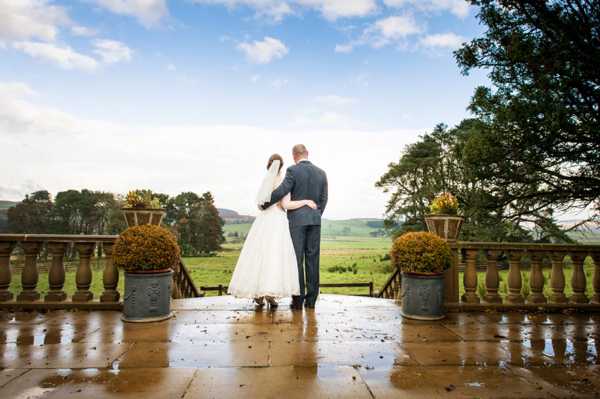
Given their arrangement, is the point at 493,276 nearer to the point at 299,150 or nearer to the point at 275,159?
the point at 299,150

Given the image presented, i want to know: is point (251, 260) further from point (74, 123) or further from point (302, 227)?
point (74, 123)

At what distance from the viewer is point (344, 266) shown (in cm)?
3772

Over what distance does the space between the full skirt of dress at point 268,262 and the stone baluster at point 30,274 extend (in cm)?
293

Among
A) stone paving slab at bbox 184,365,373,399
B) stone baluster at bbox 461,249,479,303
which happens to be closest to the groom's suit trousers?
stone paving slab at bbox 184,365,373,399

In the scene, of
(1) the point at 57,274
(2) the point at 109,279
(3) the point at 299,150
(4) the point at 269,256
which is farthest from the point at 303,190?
(1) the point at 57,274

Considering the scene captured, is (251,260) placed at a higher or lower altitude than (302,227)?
lower

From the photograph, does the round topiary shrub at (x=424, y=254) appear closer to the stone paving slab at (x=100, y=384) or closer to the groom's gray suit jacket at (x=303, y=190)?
the groom's gray suit jacket at (x=303, y=190)

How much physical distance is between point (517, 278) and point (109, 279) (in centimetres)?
637

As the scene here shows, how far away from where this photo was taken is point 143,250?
4641mm

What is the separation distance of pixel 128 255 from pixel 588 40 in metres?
10.7

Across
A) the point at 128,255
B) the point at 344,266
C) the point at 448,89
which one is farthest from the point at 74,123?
the point at 344,266

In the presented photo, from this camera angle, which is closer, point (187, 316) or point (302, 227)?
point (187, 316)

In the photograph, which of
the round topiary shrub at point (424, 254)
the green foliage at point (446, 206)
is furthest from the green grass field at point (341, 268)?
the green foliage at point (446, 206)

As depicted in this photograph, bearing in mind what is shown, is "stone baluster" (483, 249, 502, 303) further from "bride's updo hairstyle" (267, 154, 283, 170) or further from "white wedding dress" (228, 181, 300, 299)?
"bride's updo hairstyle" (267, 154, 283, 170)
